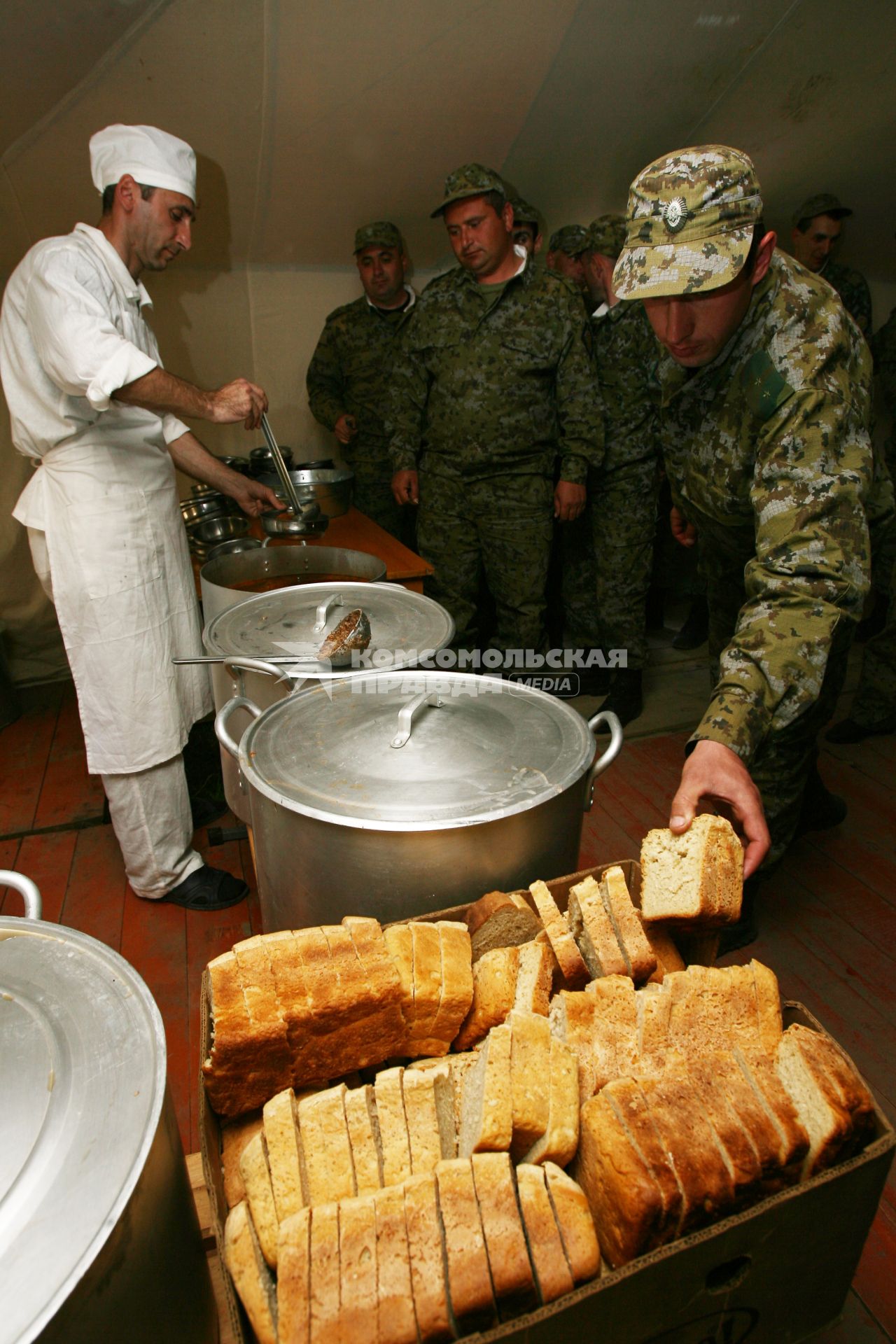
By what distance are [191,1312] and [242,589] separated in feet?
5.66

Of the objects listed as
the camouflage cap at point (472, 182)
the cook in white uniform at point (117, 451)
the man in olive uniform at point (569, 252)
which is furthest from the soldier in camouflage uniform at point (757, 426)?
the man in olive uniform at point (569, 252)

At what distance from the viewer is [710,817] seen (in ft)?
3.26

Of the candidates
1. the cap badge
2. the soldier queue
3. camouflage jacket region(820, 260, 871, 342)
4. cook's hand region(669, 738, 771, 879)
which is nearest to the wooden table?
the soldier queue

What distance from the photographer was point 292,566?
221 cm

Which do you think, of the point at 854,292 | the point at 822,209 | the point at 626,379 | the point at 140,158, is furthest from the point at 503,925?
the point at 854,292

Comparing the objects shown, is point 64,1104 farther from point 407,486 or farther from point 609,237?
point 609,237

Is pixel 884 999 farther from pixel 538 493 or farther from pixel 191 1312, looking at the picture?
pixel 538 493

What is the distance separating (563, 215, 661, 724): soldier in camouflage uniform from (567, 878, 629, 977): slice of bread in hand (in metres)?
2.47

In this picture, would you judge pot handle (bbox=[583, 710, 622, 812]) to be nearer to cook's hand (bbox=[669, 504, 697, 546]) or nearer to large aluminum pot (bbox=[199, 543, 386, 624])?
large aluminum pot (bbox=[199, 543, 386, 624])

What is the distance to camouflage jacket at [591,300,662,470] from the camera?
3.23m

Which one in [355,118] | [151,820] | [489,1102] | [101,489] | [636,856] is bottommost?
[636,856]

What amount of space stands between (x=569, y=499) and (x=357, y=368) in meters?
1.54

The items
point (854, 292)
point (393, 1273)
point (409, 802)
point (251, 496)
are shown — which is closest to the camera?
point (393, 1273)

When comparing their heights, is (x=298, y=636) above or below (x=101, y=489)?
below
